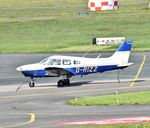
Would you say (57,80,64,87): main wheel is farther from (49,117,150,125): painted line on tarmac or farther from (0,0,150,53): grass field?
(0,0,150,53): grass field

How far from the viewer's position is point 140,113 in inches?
1426

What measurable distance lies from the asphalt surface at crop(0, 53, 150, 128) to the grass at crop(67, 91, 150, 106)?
3.04ft

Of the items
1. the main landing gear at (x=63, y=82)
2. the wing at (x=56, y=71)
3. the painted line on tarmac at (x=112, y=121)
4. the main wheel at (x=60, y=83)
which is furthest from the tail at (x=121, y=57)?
the painted line on tarmac at (x=112, y=121)

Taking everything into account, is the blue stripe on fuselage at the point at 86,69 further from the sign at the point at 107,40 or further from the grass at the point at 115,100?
the sign at the point at 107,40

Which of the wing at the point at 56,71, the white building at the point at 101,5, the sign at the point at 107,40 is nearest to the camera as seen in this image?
the wing at the point at 56,71

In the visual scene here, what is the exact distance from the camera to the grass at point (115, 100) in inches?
1593

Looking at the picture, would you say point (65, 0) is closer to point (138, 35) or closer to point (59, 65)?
point (138, 35)

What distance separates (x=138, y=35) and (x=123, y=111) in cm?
5678

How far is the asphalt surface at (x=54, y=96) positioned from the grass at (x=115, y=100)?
927 millimetres

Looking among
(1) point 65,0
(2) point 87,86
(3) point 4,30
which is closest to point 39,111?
(2) point 87,86

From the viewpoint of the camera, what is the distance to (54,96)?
46250 mm

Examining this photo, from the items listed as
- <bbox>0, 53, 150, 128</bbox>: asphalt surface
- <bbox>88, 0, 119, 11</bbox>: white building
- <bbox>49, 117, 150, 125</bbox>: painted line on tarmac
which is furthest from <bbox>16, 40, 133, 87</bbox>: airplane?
<bbox>88, 0, 119, 11</bbox>: white building

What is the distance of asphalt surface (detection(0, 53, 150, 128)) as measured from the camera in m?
35.3

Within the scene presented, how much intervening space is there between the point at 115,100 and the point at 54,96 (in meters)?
6.12
